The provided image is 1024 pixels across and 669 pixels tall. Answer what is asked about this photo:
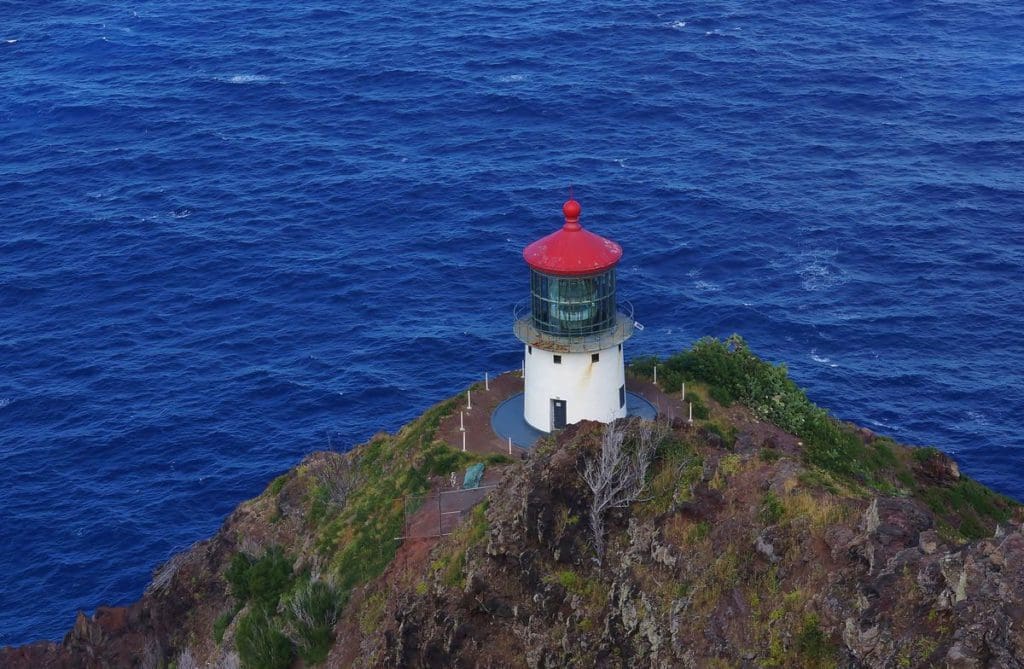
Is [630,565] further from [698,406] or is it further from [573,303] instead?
[698,406]

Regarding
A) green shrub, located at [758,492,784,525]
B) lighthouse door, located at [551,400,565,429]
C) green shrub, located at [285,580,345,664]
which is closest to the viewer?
green shrub, located at [758,492,784,525]

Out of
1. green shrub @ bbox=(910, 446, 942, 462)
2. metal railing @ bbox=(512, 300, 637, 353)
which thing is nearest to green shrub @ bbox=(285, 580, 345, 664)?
metal railing @ bbox=(512, 300, 637, 353)

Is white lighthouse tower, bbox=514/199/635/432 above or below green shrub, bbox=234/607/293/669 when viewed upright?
above

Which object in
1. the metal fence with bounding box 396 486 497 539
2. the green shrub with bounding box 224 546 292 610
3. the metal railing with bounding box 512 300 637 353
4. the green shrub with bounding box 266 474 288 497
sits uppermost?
the metal railing with bounding box 512 300 637 353

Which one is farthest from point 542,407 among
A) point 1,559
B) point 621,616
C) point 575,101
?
point 575,101

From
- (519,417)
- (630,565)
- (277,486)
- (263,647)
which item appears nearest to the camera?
(630,565)

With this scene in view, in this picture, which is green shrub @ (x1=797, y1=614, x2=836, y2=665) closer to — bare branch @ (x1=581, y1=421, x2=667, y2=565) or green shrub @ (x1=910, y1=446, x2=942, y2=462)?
bare branch @ (x1=581, y1=421, x2=667, y2=565)

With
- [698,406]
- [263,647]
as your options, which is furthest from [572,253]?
[263,647]
